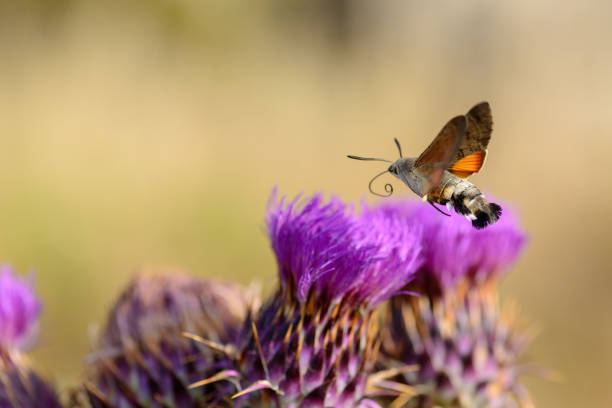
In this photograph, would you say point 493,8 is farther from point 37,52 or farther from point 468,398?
point 468,398

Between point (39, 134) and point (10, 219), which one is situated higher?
point (39, 134)

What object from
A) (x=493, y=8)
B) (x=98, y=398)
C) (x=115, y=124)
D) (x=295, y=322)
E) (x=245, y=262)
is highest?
(x=493, y=8)

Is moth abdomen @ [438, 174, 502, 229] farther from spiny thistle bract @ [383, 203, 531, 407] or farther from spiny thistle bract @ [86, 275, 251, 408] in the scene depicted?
spiny thistle bract @ [86, 275, 251, 408]

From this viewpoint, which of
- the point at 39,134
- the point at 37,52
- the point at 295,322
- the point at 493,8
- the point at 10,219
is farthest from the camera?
the point at 493,8

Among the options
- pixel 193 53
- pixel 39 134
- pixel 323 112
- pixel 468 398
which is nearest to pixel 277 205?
pixel 468 398

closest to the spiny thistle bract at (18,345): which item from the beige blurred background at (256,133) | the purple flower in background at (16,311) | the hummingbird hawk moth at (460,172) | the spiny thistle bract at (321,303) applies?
the purple flower in background at (16,311)

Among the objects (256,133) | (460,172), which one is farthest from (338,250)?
(256,133)

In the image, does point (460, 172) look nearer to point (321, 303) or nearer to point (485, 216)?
point (485, 216)
